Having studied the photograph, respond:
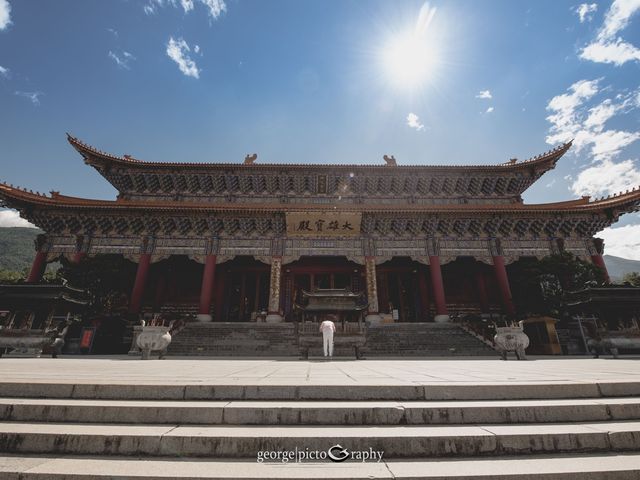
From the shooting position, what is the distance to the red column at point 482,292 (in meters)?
17.4

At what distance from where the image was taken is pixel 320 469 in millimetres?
1807

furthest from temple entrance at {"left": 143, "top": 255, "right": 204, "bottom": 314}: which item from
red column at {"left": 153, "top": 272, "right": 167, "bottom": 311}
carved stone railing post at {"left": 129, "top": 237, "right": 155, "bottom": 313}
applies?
carved stone railing post at {"left": 129, "top": 237, "right": 155, "bottom": 313}

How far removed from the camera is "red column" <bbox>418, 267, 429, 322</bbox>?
17516mm

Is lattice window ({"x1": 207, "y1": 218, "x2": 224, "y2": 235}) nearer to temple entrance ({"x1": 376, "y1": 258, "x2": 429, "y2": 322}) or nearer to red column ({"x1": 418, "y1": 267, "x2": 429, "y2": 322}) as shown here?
temple entrance ({"x1": 376, "y1": 258, "x2": 429, "y2": 322})

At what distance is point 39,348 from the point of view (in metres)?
9.39

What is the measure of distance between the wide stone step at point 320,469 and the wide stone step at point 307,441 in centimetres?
7

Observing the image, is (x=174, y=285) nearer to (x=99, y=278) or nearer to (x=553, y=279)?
(x=99, y=278)

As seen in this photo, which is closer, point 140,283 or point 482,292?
point 140,283

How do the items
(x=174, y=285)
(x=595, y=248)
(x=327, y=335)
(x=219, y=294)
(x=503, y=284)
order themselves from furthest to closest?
(x=174, y=285)
(x=219, y=294)
(x=595, y=248)
(x=503, y=284)
(x=327, y=335)

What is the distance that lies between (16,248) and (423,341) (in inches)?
3947

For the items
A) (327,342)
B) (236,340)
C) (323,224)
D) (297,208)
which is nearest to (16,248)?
(297,208)

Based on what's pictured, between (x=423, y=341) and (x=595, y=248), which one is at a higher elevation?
(x=595, y=248)

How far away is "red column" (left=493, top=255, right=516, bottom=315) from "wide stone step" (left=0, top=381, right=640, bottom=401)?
42.3 ft

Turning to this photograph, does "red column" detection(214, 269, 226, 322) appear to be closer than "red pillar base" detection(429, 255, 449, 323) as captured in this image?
No
